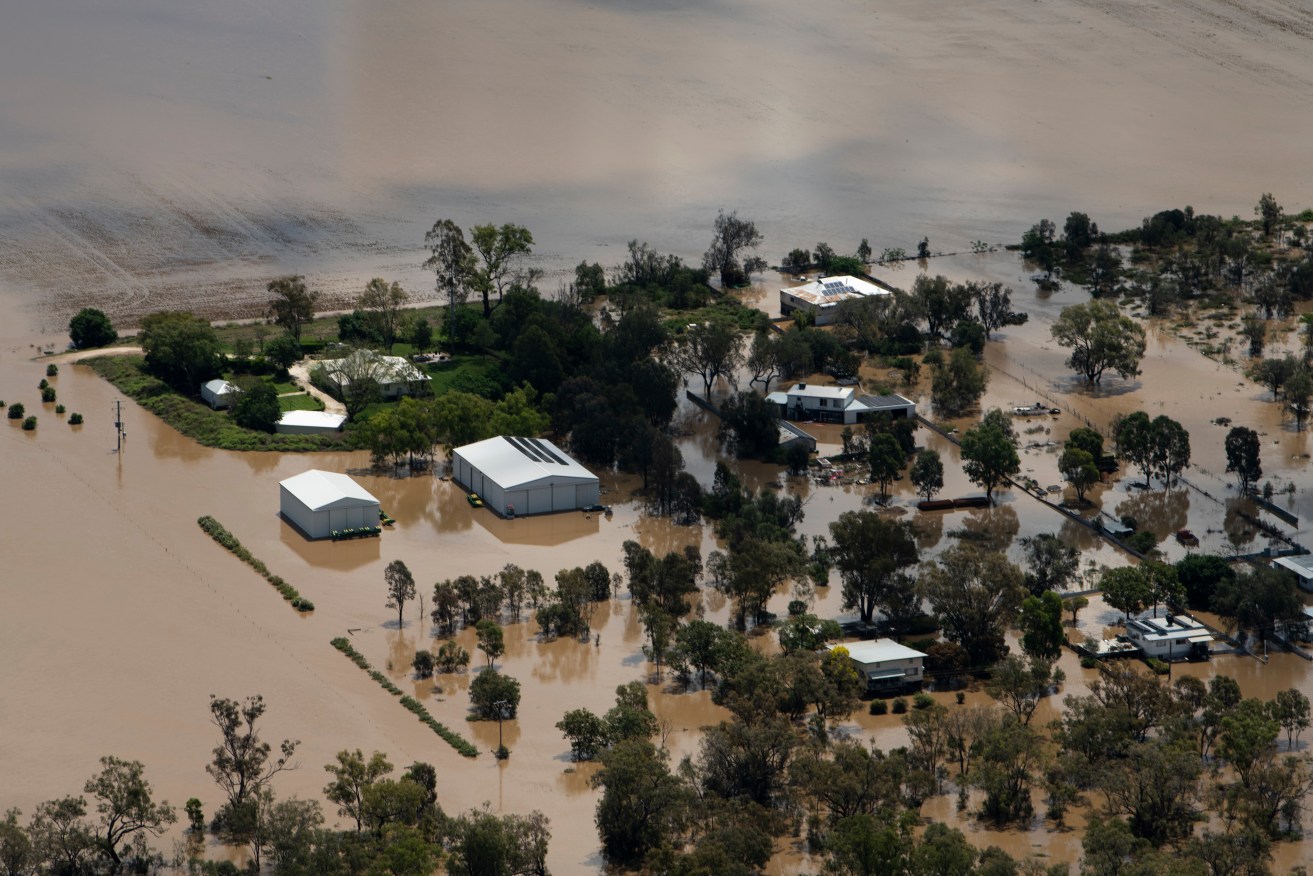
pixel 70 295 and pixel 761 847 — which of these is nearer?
pixel 761 847

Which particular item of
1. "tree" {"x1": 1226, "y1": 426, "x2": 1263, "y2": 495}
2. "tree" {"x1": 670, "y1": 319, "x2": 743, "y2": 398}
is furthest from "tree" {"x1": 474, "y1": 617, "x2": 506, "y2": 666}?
"tree" {"x1": 1226, "y1": 426, "x2": 1263, "y2": 495}

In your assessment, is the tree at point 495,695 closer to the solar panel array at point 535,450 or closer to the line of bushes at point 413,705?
the line of bushes at point 413,705

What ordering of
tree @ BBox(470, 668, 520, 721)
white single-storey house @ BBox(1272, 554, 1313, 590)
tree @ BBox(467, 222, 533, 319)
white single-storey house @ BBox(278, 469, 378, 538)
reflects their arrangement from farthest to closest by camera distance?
1. tree @ BBox(467, 222, 533, 319)
2. white single-storey house @ BBox(278, 469, 378, 538)
3. white single-storey house @ BBox(1272, 554, 1313, 590)
4. tree @ BBox(470, 668, 520, 721)

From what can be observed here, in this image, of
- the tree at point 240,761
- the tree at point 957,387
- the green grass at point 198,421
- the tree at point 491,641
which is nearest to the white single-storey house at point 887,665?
the tree at point 491,641

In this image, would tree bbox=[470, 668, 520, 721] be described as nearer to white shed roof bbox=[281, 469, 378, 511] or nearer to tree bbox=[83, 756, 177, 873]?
tree bbox=[83, 756, 177, 873]

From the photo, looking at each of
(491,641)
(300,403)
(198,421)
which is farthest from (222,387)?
(491,641)

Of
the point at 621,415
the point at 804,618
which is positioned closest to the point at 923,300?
the point at 621,415

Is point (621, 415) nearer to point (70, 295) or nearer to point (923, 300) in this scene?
point (923, 300)
